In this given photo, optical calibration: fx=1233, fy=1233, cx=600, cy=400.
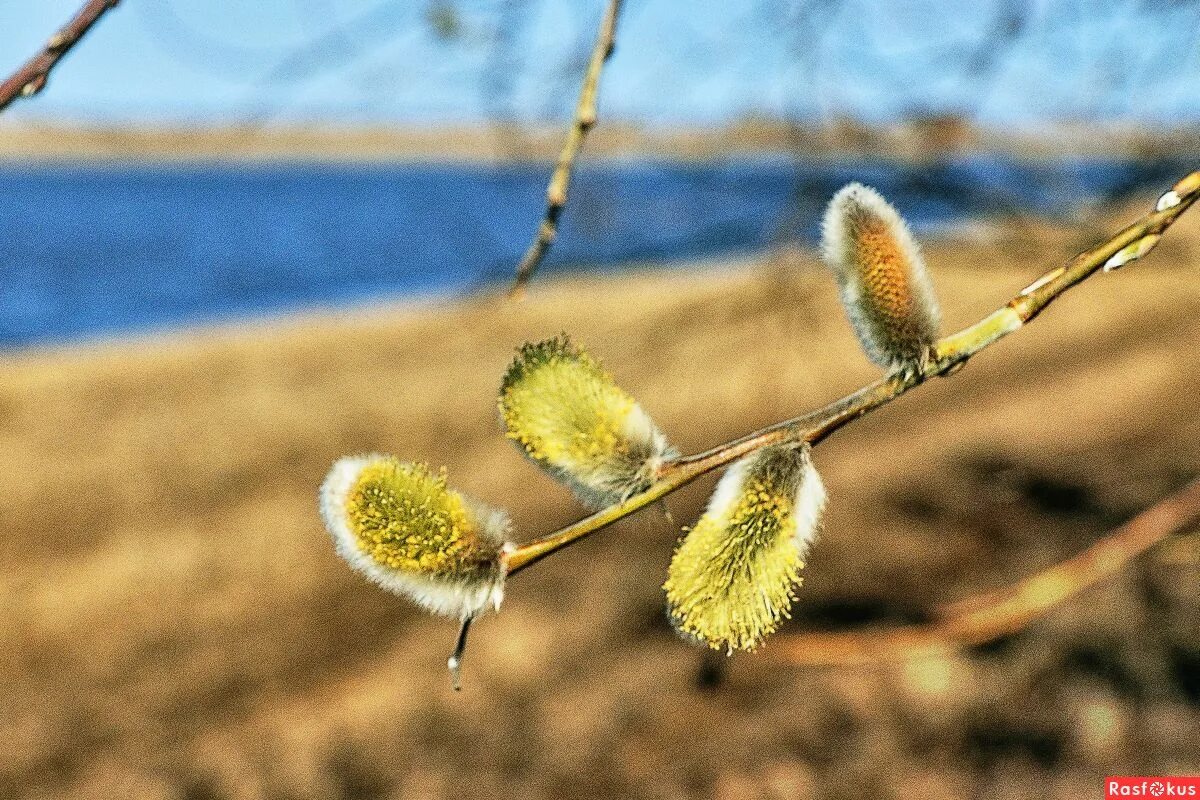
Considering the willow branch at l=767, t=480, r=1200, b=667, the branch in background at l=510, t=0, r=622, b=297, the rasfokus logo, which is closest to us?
the branch in background at l=510, t=0, r=622, b=297

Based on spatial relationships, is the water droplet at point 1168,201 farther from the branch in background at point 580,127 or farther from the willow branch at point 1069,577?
the willow branch at point 1069,577

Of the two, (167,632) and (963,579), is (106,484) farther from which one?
(963,579)

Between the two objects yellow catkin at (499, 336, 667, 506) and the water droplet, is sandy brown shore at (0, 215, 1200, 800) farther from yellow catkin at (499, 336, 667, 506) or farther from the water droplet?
the water droplet

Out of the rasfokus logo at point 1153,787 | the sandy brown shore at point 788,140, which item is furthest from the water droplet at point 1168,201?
the rasfokus logo at point 1153,787

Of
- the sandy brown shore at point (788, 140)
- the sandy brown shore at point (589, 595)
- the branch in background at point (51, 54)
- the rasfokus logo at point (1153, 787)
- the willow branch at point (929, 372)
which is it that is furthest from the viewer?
the sandy brown shore at point (589, 595)

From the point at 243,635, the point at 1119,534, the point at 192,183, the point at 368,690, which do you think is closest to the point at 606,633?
the point at 368,690

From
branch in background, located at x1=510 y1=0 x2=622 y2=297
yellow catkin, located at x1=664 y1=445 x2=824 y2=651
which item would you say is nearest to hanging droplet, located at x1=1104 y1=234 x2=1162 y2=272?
yellow catkin, located at x1=664 y1=445 x2=824 y2=651
